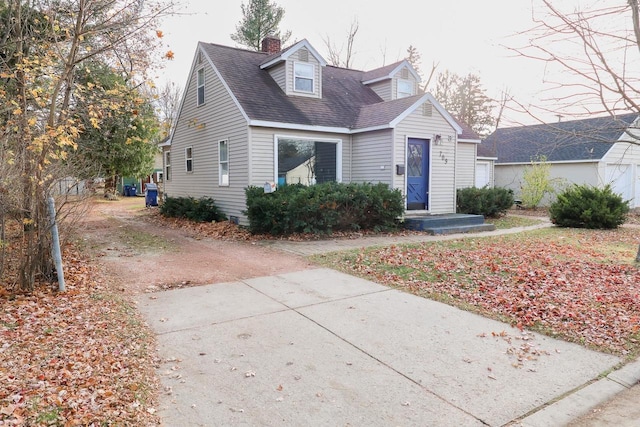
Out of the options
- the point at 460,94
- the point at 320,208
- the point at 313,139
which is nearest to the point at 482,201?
the point at 313,139

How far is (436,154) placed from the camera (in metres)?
13.6

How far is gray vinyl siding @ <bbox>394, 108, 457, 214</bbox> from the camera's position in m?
12.7

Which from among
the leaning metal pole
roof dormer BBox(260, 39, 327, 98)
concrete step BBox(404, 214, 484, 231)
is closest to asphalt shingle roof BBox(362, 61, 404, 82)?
roof dormer BBox(260, 39, 327, 98)

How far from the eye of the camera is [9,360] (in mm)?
3605

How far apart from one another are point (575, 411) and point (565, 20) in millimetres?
4393

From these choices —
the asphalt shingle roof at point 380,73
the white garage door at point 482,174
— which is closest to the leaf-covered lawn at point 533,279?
the asphalt shingle roof at point 380,73

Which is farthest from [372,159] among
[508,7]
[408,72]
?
[508,7]

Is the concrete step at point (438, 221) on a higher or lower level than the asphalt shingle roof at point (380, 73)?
lower

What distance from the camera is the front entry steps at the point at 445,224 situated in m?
12.2

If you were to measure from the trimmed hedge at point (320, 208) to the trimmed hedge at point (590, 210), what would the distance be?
6044mm

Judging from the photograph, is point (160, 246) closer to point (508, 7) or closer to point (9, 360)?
point (9, 360)

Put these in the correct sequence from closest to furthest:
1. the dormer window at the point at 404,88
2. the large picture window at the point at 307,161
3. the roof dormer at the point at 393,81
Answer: the large picture window at the point at 307,161 → the roof dormer at the point at 393,81 → the dormer window at the point at 404,88

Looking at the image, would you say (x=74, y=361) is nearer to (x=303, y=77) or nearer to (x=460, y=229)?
(x=460, y=229)

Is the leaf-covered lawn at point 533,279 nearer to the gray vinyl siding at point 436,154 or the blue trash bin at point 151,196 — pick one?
the gray vinyl siding at point 436,154
